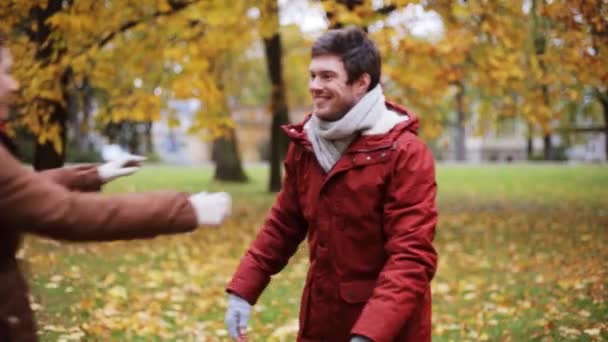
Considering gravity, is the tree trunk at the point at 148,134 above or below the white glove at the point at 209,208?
below

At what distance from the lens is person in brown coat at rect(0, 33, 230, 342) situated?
7.36 feet

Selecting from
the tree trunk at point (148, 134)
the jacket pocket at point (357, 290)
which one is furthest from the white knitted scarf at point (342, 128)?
the tree trunk at point (148, 134)

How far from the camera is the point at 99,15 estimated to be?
10.2 m

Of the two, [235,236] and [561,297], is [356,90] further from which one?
[235,236]

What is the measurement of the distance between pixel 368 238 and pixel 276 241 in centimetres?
51

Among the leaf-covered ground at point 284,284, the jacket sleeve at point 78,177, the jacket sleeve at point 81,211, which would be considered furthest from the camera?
the leaf-covered ground at point 284,284

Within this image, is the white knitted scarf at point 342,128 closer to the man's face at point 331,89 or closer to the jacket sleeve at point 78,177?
the man's face at point 331,89

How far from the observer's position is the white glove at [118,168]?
3293 mm

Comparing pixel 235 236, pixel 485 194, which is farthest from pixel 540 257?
pixel 485 194

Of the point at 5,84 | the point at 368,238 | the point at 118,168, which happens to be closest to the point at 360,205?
the point at 368,238

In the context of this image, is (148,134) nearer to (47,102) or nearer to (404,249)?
(47,102)

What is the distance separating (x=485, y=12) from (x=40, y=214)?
30.5ft

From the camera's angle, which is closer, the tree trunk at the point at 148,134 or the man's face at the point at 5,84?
the man's face at the point at 5,84

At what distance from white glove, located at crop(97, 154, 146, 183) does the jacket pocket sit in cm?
100
